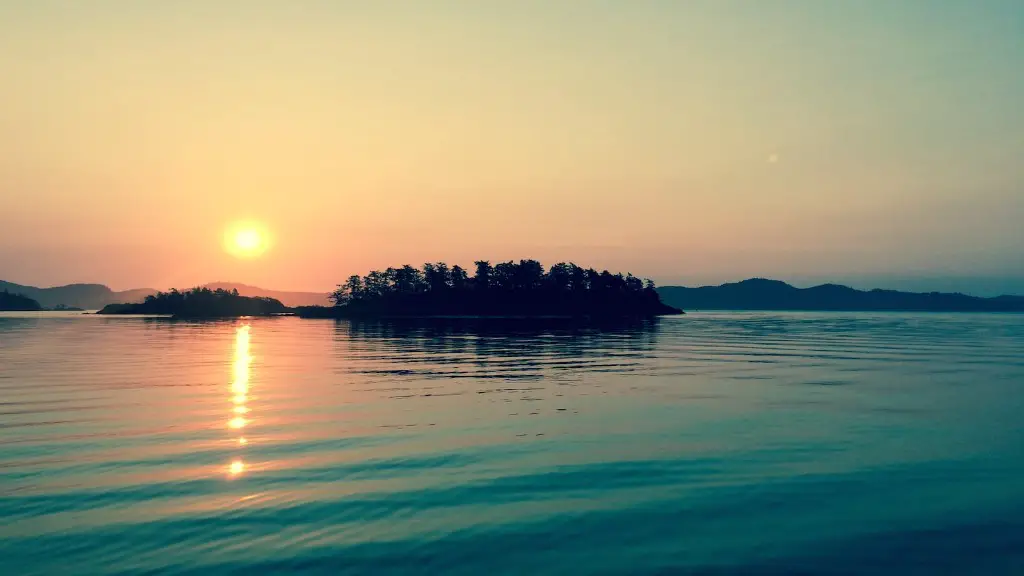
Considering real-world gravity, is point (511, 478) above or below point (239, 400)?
below

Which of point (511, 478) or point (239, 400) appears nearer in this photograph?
point (511, 478)

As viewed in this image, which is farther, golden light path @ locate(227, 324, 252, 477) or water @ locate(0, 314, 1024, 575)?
golden light path @ locate(227, 324, 252, 477)

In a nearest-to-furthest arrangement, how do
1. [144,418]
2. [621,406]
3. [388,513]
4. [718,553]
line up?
[718,553] → [388,513] → [144,418] → [621,406]

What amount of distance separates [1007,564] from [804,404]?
71.8ft

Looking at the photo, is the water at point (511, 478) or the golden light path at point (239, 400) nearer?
the water at point (511, 478)

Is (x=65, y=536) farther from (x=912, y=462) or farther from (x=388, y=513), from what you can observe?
(x=912, y=462)

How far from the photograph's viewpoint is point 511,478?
65.3 feet

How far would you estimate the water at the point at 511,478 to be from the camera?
13.8 meters

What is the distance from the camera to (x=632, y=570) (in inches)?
515

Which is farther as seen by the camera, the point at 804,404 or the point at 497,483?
the point at 804,404

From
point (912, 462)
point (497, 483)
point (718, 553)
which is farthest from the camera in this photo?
point (912, 462)

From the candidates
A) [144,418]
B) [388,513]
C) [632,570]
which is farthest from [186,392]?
[632,570]

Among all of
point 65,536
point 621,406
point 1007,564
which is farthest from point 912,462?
point 65,536

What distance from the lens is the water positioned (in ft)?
45.4
